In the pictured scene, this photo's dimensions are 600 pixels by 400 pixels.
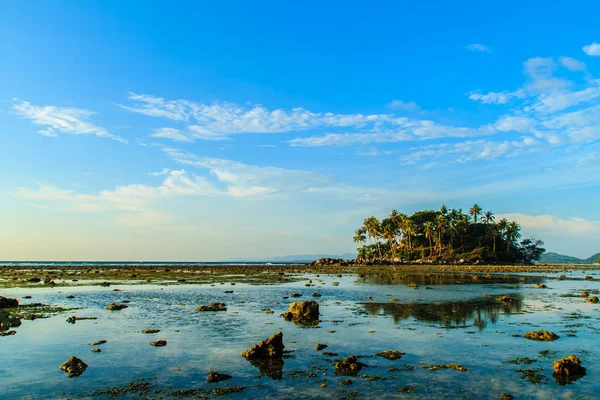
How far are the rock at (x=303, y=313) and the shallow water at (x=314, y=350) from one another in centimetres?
88

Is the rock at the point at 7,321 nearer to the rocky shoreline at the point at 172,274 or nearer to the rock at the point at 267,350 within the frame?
the rock at the point at 267,350

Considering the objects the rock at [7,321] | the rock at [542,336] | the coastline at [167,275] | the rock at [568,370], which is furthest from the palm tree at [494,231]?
the rock at [7,321]

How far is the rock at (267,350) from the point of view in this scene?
62.0 ft

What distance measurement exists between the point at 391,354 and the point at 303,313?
12.0 metres

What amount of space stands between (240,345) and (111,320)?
46.7 feet

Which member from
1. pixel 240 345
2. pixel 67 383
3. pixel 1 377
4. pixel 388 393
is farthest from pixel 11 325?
pixel 388 393

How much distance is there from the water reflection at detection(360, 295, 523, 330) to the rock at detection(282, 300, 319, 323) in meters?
5.53

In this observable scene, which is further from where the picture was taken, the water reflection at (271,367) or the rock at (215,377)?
the water reflection at (271,367)

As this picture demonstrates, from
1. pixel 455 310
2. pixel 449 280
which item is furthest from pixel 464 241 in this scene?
pixel 455 310

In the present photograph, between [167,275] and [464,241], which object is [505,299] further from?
[464,241]

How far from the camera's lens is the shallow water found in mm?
14734

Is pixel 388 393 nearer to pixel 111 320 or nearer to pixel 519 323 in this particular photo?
pixel 519 323

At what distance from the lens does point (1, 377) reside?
16016 millimetres

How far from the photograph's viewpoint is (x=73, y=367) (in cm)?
1680
